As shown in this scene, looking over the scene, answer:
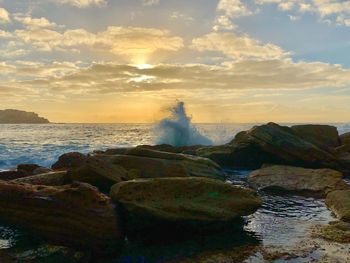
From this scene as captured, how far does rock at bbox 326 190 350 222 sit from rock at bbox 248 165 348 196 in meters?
2.58

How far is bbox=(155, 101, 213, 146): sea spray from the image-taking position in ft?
169

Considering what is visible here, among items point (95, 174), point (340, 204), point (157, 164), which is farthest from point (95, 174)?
point (340, 204)

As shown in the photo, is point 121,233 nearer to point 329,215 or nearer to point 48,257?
point 48,257

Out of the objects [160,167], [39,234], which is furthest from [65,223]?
[160,167]

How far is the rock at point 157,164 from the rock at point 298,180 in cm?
343

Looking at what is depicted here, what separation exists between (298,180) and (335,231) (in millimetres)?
8947

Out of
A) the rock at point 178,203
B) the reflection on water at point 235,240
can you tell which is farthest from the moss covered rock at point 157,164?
the reflection on water at point 235,240

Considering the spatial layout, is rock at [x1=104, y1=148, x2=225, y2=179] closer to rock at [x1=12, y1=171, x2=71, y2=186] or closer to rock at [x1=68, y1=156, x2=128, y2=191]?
rock at [x1=68, y1=156, x2=128, y2=191]

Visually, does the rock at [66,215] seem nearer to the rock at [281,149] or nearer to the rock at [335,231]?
the rock at [335,231]

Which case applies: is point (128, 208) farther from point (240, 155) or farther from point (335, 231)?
point (240, 155)

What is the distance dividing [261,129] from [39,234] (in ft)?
68.5

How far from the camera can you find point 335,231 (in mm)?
13750

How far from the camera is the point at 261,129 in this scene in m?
29.7

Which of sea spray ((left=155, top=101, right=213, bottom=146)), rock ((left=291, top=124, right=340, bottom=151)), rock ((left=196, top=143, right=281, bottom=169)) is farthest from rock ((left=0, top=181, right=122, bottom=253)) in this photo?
sea spray ((left=155, top=101, right=213, bottom=146))
